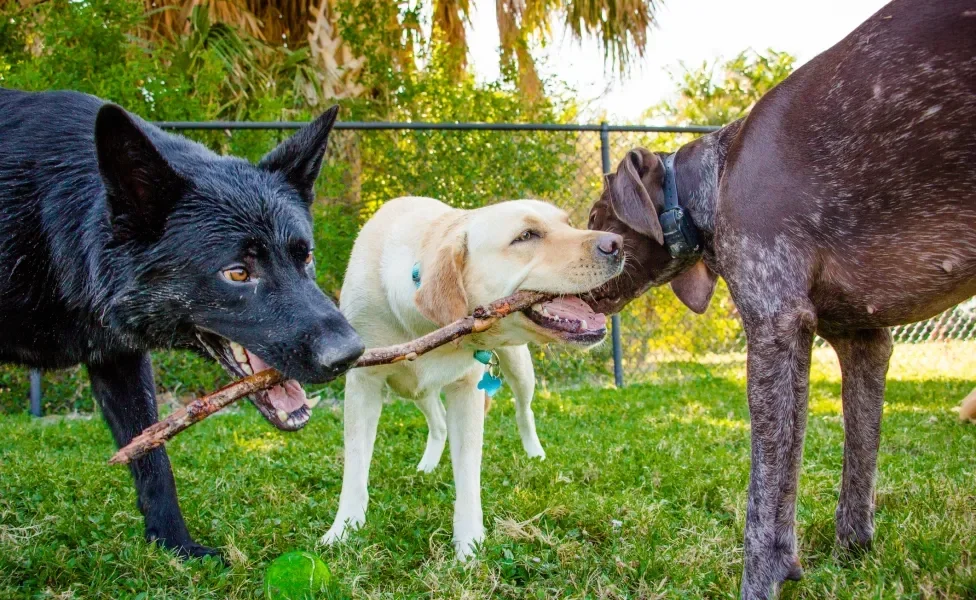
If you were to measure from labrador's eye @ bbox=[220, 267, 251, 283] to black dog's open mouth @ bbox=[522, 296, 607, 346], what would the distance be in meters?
1.08

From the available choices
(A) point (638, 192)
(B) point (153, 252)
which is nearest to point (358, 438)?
(B) point (153, 252)

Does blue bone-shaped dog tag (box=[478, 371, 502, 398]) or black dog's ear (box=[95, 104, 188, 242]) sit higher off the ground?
black dog's ear (box=[95, 104, 188, 242])

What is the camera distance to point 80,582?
96.0 inches

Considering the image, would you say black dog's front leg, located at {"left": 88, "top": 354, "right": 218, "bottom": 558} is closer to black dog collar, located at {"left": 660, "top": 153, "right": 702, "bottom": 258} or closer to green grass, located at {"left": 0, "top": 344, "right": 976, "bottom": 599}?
green grass, located at {"left": 0, "top": 344, "right": 976, "bottom": 599}

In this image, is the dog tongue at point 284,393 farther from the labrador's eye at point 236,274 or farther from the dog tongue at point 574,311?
the dog tongue at point 574,311

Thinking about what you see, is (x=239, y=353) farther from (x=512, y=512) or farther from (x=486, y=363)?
(x=512, y=512)

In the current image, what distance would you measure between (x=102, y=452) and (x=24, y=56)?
12.8 ft

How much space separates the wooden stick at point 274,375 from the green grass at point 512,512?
0.52m

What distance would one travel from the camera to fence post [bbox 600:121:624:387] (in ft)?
23.0

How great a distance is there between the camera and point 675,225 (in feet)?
9.34

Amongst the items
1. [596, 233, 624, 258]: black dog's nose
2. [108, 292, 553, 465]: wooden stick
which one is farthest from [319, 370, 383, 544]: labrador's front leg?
[596, 233, 624, 258]: black dog's nose

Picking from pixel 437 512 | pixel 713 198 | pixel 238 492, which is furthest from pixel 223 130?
pixel 713 198

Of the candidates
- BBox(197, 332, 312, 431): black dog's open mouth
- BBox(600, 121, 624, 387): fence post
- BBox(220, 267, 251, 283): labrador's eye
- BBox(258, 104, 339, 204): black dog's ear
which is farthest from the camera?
BBox(600, 121, 624, 387): fence post

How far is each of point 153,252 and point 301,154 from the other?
0.63 m
